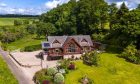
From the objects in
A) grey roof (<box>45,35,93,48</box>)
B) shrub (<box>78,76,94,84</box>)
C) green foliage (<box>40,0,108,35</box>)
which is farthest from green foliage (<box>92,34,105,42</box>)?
shrub (<box>78,76,94,84</box>)

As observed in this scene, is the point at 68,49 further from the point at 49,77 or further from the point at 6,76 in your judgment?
the point at 6,76

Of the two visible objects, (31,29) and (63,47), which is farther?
(31,29)

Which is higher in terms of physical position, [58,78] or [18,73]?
[58,78]

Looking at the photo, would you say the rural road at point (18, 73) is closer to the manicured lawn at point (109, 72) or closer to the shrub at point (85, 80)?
the manicured lawn at point (109, 72)

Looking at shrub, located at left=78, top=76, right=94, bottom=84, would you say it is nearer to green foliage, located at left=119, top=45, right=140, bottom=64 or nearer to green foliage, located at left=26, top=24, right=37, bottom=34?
green foliage, located at left=119, top=45, right=140, bottom=64

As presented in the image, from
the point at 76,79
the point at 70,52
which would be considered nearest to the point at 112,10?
the point at 70,52

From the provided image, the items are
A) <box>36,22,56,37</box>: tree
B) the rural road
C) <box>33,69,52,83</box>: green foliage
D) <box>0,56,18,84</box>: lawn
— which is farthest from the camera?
<box>36,22,56,37</box>: tree

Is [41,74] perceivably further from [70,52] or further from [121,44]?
[121,44]

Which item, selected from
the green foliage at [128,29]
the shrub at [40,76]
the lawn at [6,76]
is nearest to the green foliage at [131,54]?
the green foliage at [128,29]

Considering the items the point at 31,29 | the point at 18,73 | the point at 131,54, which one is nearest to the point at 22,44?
the point at 31,29
